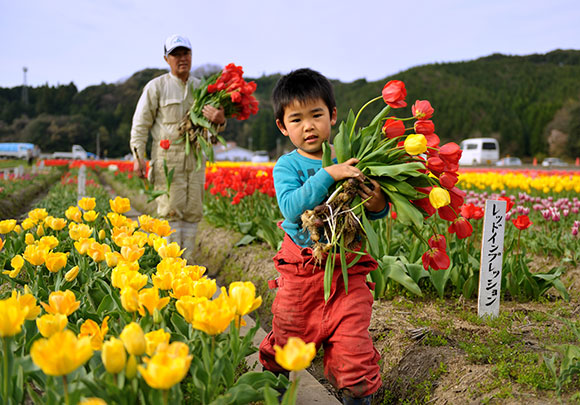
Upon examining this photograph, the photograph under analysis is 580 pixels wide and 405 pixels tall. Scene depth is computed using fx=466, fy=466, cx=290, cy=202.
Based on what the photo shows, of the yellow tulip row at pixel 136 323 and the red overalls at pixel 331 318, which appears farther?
the red overalls at pixel 331 318

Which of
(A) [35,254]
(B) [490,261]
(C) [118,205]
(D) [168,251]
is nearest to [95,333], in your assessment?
(D) [168,251]

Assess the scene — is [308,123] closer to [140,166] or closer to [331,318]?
[331,318]

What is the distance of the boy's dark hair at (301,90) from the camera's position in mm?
1809

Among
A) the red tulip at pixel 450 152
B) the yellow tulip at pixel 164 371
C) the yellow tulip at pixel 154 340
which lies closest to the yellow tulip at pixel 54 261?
the yellow tulip at pixel 154 340

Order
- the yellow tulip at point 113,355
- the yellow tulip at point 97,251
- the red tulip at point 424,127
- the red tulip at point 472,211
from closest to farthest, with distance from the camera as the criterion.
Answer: the yellow tulip at point 113,355 < the red tulip at point 424,127 < the yellow tulip at point 97,251 < the red tulip at point 472,211

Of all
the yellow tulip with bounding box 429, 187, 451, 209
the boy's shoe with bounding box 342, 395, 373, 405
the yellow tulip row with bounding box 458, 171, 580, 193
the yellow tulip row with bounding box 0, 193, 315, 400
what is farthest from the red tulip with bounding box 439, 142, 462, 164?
the yellow tulip row with bounding box 458, 171, 580, 193

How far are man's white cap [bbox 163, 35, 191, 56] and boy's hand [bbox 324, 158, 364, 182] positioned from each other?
2394 millimetres

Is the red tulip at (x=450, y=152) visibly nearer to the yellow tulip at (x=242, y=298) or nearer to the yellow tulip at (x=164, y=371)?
the yellow tulip at (x=242, y=298)

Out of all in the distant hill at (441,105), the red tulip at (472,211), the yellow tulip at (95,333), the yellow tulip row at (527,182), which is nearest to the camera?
the yellow tulip at (95,333)

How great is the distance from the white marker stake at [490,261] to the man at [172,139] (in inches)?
83.3

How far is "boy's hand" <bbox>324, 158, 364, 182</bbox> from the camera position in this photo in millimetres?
1608

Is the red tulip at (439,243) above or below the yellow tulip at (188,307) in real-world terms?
above

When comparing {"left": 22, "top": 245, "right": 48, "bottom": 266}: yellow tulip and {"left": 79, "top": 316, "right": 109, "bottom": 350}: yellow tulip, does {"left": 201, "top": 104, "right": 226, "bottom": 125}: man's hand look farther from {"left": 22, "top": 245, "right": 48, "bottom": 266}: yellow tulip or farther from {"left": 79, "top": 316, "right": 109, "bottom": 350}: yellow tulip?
{"left": 79, "top": 316, "right": 109, "bottom": 350}: yellow tulip

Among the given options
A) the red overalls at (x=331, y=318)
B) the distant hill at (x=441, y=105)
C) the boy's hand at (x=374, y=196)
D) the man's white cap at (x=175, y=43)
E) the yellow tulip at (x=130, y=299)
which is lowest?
the red overalls at (x=331, y=318)
